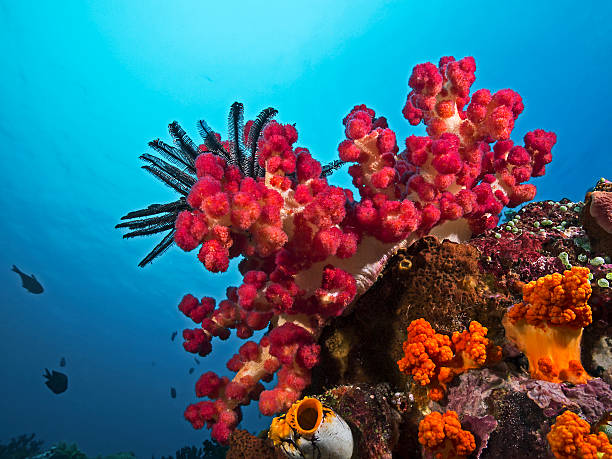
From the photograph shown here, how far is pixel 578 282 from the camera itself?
6.70 ft

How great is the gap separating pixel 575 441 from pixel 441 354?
0.88 meters

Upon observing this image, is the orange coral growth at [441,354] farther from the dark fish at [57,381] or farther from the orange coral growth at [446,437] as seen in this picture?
the dark fish at [57,381]

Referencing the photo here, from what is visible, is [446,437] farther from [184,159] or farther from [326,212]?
[184,159]

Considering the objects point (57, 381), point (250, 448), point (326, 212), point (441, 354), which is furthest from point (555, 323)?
point (57, 381)

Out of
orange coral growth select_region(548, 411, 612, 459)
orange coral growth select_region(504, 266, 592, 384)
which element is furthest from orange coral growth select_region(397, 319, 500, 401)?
orange coral growth select_region(548, 411, 612, 459)

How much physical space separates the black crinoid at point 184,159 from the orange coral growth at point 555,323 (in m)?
2.65

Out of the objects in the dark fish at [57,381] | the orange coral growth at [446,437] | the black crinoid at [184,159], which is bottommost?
the dark fish at [57,381]

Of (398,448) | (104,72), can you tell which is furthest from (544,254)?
(104,72)

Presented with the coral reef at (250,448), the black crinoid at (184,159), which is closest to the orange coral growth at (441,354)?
the coral reef at (250,448)

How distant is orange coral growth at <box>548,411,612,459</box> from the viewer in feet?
5.25

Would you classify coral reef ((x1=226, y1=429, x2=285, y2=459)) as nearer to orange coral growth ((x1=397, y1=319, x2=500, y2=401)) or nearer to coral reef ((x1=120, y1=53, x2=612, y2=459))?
coral reef ((x1=120, y1=53, x2=612, y2=459))

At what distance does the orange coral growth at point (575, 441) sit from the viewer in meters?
1.60

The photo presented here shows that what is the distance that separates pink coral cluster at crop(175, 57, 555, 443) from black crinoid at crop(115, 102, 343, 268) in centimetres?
37

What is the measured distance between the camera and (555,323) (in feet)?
7.19
